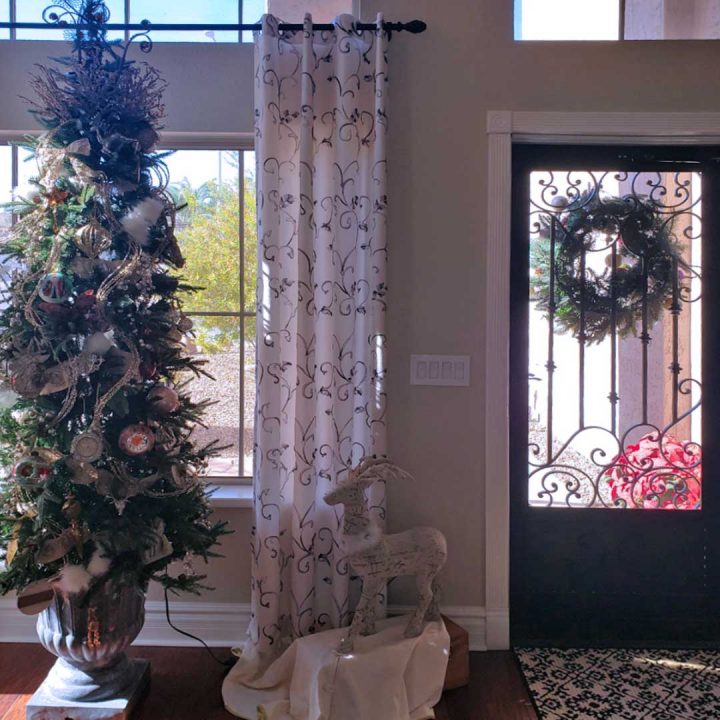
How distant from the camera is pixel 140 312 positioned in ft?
6.42

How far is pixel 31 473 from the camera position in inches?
71.8

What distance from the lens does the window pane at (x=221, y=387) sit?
8.58 feet

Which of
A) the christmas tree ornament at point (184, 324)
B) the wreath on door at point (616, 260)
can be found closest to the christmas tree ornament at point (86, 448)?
the christmas tree ornament at point (184, 324)

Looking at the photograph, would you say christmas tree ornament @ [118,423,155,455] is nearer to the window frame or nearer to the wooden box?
the window frame

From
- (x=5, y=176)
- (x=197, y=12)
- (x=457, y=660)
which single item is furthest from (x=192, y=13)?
(x=457, y=660)

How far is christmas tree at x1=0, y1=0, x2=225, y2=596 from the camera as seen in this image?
1839 mm

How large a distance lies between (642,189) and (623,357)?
0.73 meters

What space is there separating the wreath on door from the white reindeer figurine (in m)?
1.09

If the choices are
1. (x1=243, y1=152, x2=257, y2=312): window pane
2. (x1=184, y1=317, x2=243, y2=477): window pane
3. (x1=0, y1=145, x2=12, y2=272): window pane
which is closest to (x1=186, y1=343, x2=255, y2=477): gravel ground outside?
(x1=184, y1=317, x2=243, y2=477): window pane

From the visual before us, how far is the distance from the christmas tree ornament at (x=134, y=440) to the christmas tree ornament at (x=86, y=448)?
0.08 m

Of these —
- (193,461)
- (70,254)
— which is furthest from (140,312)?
(193,461)

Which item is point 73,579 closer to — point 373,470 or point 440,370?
point 373,470

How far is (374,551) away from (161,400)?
2.95 ft

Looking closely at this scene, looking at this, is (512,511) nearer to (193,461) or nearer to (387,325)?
(387,325)
